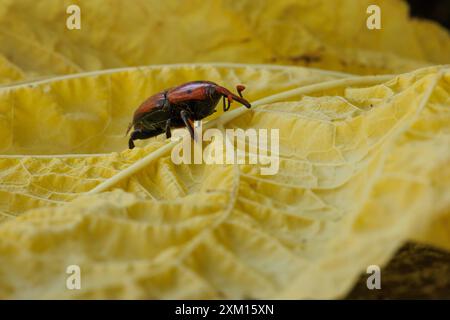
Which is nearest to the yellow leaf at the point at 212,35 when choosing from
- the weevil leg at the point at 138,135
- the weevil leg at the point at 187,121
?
the weevil leg at the point at 138,135

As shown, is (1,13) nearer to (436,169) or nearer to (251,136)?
(251,136)

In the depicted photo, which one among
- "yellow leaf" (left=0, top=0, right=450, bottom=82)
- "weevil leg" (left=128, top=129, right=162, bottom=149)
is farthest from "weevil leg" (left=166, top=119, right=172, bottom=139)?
"yellow leaf" (left=0, top=0, right=450, bottom=82)

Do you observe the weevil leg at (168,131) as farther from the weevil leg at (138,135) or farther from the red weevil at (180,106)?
the weevil leg at (138,135)

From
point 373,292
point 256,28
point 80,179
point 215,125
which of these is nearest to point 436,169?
point 373,292

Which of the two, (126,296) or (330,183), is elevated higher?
(330,183)

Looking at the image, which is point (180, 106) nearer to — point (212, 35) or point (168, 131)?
point (168, 131)

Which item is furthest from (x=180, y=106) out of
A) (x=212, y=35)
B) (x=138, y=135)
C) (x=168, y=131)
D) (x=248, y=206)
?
(x=212, y=35)

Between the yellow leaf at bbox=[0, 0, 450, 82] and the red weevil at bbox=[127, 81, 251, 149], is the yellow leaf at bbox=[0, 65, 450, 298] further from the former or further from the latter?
the yellow leaf at bbox=[0, 0, 450, 82]

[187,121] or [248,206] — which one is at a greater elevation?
[187,121]
